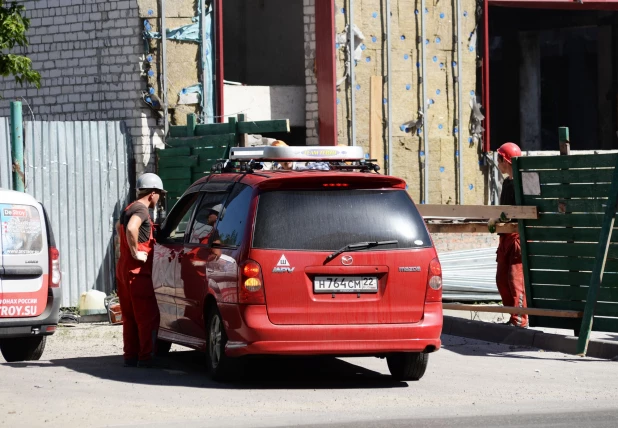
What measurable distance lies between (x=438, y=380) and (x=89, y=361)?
3.28 m

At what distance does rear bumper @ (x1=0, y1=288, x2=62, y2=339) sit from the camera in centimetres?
1136

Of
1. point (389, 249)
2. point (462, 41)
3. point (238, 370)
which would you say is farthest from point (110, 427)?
point (462, 41)

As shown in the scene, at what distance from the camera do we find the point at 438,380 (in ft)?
34.4

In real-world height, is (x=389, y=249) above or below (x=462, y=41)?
below

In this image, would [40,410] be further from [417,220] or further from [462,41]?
[462,41]

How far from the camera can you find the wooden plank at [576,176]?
474 inches

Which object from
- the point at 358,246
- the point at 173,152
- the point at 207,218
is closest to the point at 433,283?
the point at 358,246

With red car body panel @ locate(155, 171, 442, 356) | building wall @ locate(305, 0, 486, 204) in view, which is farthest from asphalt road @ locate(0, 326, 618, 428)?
building wall @ locate(305, 0, 486, 204)

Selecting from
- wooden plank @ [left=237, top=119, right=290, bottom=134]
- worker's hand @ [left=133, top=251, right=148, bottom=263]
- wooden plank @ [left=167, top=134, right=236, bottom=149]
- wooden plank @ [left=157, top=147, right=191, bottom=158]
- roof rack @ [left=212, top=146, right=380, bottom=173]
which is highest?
wooden plank @ [left=237, top=119, right=290, bottom=134]

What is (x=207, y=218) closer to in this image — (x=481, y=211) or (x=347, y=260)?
(x=347, y=260)

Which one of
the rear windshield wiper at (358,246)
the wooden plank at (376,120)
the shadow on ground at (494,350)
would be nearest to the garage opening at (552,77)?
the wooden plank at (376,120)

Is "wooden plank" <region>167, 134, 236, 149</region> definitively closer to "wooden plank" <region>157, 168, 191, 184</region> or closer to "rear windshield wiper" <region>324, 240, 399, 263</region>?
"wooden plank" <region>157, 168, 191, 184</region>

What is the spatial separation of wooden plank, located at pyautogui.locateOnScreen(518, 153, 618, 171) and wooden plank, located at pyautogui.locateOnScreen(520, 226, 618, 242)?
23.4 inches

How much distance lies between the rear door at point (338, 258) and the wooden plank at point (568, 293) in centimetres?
271
